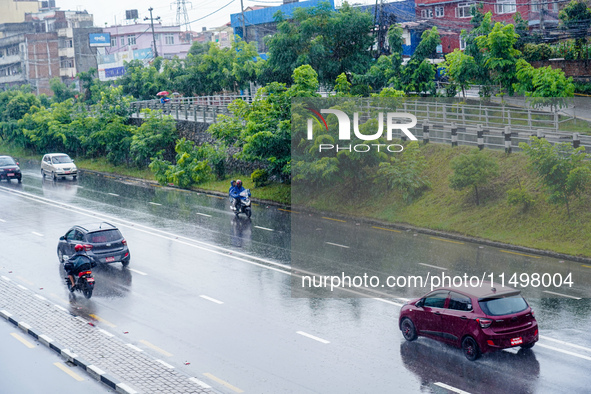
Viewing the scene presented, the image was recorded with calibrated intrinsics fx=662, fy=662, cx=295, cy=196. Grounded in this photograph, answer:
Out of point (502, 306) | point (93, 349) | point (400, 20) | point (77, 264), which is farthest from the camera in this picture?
point (400, 20)

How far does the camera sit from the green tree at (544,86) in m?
30.8

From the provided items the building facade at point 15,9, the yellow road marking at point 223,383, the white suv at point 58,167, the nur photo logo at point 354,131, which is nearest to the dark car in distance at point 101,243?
the yellow road marking at point 223,383

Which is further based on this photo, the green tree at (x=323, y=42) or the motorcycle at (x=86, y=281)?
the green tree at (x=323, y=42)

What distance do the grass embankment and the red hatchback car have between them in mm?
9249

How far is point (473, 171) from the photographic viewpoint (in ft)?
88.7

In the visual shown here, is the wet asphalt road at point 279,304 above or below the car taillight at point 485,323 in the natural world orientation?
below

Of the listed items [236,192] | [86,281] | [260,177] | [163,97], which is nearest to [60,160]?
[163,97]

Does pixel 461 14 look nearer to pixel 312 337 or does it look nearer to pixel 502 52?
pixel 502 52

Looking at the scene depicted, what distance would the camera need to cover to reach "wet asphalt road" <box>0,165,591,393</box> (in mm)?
13188

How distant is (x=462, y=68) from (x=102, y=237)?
71.7 feet

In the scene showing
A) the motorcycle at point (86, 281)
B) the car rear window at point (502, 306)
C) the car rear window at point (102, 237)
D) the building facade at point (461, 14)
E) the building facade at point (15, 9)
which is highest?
the building facade at point (15, 9)

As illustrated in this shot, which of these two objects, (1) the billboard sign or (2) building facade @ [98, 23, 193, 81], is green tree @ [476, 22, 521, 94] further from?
(1) the billboard sign

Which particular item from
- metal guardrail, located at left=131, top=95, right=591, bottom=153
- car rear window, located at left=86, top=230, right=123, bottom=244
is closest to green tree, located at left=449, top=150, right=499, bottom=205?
metal guardrail, located at left=131, top=95, right=591, bottom=153

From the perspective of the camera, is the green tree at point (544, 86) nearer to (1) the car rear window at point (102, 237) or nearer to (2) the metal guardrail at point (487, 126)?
(2) the metal guardrail at point (487, 126)
